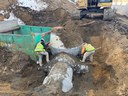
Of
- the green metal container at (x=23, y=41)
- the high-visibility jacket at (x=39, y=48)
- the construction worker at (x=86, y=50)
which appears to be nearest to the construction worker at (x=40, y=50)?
the high-visibility jacket at (x=39, y=48)

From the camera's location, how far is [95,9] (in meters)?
15.9

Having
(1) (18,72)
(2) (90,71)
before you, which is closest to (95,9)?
(2) (90,71)

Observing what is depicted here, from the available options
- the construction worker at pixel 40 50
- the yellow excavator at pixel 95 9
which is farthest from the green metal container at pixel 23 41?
the yellow excavator at pixel 95 9

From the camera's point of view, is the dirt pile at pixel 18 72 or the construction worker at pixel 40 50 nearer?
the dirt pile at pixel 18 72

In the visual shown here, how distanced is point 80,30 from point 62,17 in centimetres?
348

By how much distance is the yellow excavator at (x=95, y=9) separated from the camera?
15.0 m

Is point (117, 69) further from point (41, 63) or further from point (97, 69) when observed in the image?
point (41, 63)

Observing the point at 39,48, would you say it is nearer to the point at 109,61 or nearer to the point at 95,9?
the point at 109,61

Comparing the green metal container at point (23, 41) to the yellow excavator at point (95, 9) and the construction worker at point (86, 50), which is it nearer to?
the construction worker at point (86, 50)

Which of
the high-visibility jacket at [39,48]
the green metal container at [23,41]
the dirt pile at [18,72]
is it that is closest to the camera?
the dirt pile at [18,72]

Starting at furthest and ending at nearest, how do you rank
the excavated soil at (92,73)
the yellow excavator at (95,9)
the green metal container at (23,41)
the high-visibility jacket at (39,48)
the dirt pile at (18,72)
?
the yellow excavator at (95,9)
the green metal container at (23,41)
the high-visibility jacket at (39,48)
the dirt pile at (18,72)
the excavated soil at (92,73)

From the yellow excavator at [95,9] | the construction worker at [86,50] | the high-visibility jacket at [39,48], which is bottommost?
the construction worker at [86,50]

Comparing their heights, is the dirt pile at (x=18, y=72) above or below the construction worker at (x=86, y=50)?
below

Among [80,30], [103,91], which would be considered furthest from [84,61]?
[80,30]
